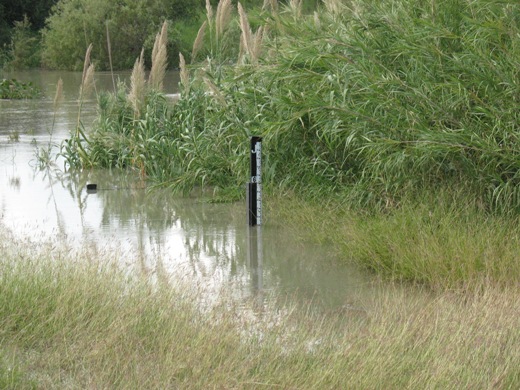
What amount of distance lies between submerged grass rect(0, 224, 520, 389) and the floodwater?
0.92 m

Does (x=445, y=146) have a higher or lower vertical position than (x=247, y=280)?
higher

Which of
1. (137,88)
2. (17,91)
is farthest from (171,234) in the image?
(17,91)

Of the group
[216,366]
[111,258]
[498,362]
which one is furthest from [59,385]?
[111,258]

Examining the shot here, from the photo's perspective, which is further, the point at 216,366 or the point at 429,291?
the point at 429,291

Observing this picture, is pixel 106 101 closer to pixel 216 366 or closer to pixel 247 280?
pixel 247 280

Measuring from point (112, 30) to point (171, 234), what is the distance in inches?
932

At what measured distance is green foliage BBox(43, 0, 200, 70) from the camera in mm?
32094

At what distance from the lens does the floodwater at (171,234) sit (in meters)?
7.54

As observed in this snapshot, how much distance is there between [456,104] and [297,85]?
207 cm

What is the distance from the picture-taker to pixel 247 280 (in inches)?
306

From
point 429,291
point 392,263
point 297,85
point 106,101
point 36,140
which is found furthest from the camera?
point 36,140

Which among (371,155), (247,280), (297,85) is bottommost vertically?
(247,280)

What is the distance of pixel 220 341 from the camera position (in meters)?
5.23

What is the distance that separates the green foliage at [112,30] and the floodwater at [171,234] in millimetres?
18525
